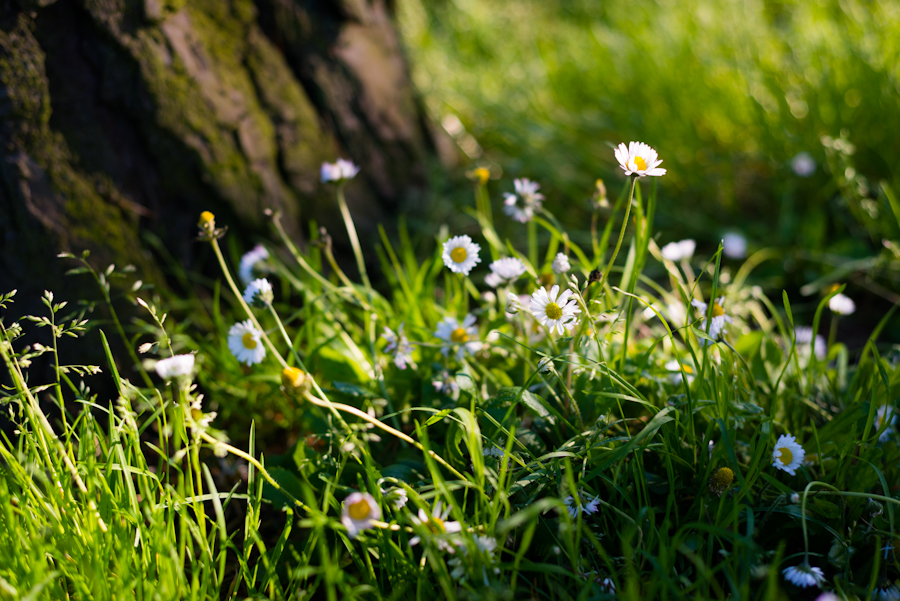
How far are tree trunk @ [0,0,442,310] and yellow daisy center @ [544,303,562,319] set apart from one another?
1.16m

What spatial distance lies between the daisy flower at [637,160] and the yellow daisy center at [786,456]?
1.85ft

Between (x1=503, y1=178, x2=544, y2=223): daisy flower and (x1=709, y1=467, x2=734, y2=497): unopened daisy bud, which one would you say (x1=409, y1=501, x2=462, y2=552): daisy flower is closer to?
(x1=709, y1=467, x2=734, y2=497): unopened daisy bud

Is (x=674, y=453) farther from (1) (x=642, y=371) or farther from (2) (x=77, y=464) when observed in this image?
(2) (x=77, y=464)

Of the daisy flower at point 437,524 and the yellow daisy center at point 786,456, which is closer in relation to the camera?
the daisy flower at point 437,524

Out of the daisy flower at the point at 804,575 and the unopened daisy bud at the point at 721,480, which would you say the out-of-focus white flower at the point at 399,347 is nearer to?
the unopened daisy bud at the point at 721,480

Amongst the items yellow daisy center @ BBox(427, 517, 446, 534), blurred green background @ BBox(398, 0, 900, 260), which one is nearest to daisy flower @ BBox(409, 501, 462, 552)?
yellow daisy center @ BBox(427, 517, 446, 534)

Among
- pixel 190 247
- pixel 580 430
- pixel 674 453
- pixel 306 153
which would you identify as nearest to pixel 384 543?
pixel 580 430

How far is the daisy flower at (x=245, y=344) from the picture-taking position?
1.18m

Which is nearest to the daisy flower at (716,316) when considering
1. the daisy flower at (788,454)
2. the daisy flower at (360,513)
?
the daisy flower at (788,454)

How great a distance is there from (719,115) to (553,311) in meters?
2.15

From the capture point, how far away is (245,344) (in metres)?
1.21

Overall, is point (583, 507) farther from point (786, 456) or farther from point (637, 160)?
point (637, 160)

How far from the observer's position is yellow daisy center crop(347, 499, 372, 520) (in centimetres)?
83

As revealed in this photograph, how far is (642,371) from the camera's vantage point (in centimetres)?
129
